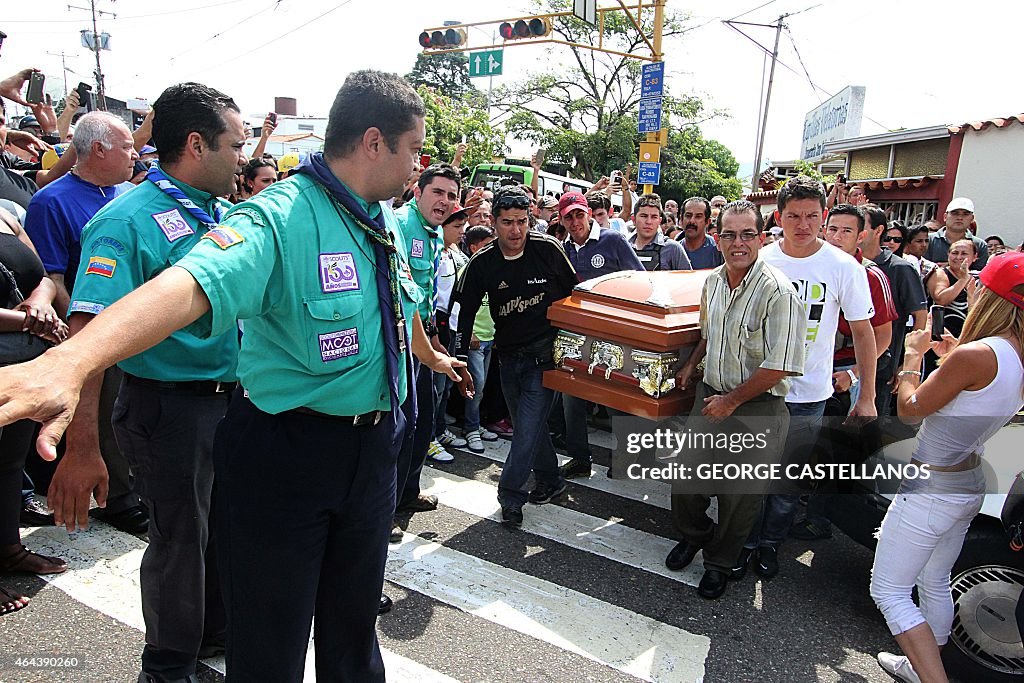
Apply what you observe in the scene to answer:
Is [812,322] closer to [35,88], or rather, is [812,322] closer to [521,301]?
[521,301]

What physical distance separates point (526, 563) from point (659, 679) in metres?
1.06

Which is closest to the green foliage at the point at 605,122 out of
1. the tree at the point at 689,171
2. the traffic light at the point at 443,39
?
the tree at the point at 689,171

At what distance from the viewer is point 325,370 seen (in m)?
1.71

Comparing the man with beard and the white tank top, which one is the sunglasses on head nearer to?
the white tank top

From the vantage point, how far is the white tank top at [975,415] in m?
2.34

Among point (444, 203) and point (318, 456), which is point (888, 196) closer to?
point (444, 203)

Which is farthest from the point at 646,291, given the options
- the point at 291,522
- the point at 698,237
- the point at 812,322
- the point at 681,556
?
the point at 698,237

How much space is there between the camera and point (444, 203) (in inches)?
154

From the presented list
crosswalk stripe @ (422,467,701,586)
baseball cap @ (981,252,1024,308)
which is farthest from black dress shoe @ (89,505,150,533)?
baseball cap @ (981,252,1024,308)

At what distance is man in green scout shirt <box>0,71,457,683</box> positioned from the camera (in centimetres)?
167

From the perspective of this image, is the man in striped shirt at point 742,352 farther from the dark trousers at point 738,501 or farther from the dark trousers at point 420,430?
the dark trousers at point 420,430

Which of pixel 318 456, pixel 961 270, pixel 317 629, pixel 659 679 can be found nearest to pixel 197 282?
pixel 318 456

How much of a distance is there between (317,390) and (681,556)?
2.57 meters

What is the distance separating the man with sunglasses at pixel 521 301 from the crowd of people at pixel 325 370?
0.02m
